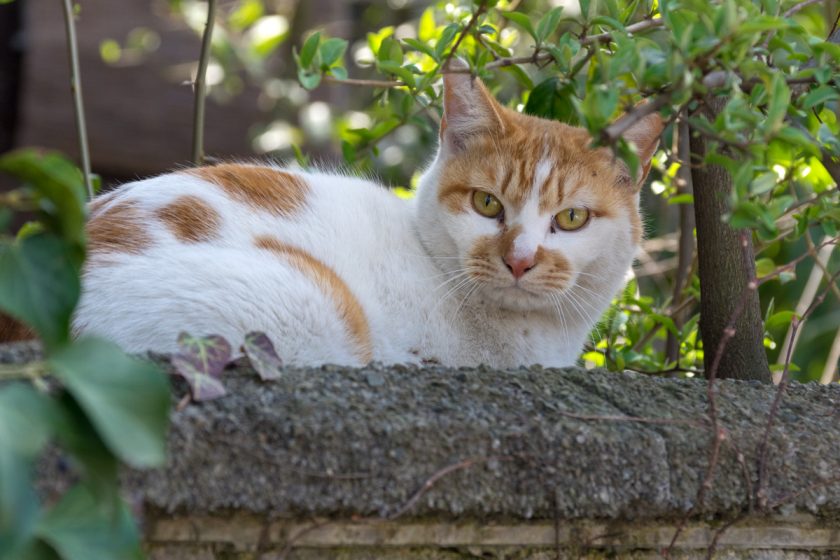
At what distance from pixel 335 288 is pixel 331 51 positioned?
582 millimetres

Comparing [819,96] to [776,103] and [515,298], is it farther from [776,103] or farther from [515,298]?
[515,298]

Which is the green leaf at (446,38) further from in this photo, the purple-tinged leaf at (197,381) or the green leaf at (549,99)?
the purple-tinged leaf at (197,381)

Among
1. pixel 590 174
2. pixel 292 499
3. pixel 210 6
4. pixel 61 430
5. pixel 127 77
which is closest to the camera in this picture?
pixel 61 430

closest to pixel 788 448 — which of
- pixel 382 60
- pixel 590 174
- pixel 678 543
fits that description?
pixel 678 543

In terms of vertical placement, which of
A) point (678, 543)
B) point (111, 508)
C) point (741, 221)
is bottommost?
point (678, 543)

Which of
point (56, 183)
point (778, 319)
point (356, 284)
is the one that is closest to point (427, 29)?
point (356, 284)

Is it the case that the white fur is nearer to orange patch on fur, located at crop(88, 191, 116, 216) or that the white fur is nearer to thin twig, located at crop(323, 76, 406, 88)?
orange patch on fur, located at crop(88, 191, 116, 216)

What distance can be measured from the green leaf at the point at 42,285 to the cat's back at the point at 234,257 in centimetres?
71

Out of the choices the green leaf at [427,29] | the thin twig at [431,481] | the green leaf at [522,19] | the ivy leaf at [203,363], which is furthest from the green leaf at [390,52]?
the thin twig at [431,481]

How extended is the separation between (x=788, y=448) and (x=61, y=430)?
3.23 feet

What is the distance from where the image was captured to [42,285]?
941 mm

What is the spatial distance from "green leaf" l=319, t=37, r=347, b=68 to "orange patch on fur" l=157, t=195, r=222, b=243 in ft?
1.43

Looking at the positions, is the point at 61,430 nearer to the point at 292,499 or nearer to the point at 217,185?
the point at 292,499

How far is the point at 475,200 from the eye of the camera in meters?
2.15
